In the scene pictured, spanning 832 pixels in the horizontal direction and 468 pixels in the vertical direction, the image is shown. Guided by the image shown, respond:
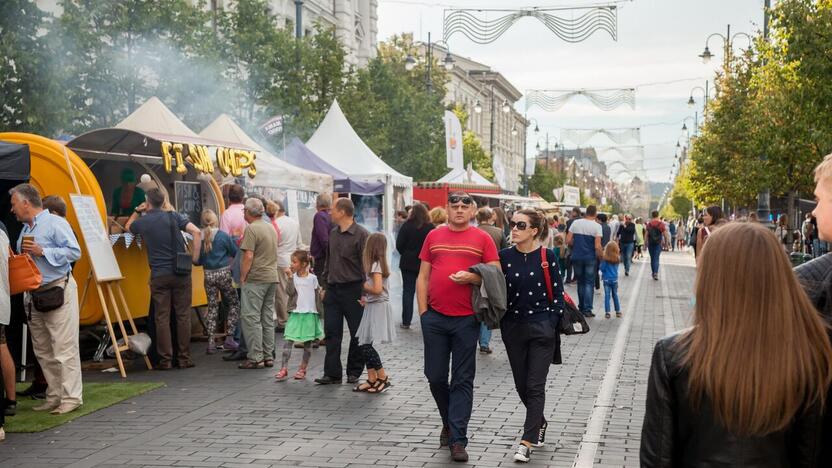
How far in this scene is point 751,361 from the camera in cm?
276

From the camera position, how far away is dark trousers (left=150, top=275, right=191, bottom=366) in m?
10.8

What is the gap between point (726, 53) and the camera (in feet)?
119

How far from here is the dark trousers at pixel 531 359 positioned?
22.5 ft

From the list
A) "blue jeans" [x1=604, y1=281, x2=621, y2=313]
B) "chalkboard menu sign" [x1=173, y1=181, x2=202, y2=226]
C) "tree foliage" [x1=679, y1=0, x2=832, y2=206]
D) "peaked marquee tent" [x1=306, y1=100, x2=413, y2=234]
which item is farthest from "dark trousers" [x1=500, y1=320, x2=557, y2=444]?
"peaked marquee tent" [x1=306, y1=100, x2=413, y2=234]

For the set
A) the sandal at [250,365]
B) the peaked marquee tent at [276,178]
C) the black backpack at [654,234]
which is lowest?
the sandal at [250,365]

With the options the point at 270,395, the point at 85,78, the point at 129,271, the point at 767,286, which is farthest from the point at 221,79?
the point at 767,286

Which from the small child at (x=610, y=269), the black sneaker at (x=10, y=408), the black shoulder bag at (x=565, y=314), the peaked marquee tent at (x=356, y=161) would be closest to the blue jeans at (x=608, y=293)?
the small child at (x=610, y=269)

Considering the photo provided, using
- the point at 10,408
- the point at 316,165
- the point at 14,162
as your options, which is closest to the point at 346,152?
the point at 316,165

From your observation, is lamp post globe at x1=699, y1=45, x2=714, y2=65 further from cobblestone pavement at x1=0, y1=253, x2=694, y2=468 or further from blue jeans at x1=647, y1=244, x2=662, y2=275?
cobblestone pavement at x1=0, y1=253, x2=694, y2=468

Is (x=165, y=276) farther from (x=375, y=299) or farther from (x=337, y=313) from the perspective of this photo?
(x=375, y=299)

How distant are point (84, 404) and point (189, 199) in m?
5.80

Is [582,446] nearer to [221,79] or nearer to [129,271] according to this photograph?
[129,271]

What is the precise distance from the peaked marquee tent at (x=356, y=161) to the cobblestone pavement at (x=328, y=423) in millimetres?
9877

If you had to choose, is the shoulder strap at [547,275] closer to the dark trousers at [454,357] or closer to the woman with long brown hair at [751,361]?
the dark trousers at [454,357]
